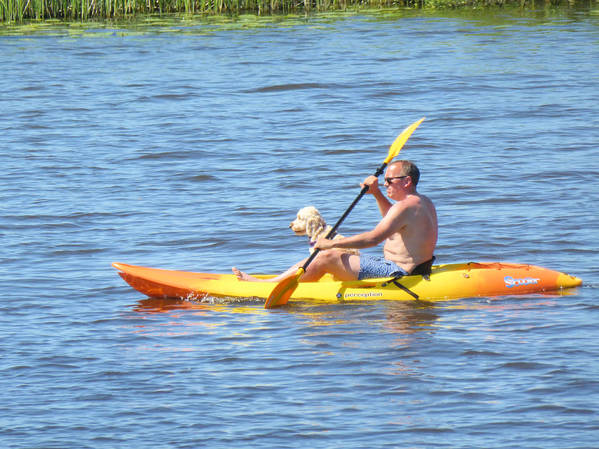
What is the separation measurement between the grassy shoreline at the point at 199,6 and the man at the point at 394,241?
47.1 feet

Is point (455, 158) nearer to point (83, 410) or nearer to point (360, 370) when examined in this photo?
point (360, 370)

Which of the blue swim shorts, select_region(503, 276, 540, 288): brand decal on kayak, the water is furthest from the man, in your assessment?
select_region(503, 276, 540, 288): brand decal on kayak

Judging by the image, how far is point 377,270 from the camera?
24.9ft

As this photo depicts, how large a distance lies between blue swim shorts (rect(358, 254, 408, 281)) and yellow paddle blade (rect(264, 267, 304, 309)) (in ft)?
1.42

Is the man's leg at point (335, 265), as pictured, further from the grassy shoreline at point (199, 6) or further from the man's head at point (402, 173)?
the grassy shoreline at point (199, 6)

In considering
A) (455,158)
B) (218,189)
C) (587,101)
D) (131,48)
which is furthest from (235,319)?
(131,48)

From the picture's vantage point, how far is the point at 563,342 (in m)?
6.50

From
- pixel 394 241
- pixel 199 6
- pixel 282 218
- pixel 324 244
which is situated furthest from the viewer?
pixel 199 6

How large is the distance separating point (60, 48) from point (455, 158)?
10.8 m

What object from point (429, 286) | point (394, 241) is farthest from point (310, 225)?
point (429, 286)

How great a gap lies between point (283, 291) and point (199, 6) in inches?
614

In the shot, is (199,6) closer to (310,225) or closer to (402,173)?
(310,225)

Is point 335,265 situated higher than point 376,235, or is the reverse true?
point 376,235

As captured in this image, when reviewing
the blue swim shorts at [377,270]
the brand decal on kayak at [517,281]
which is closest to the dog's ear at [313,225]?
the blue swim shorts at [377,270]
